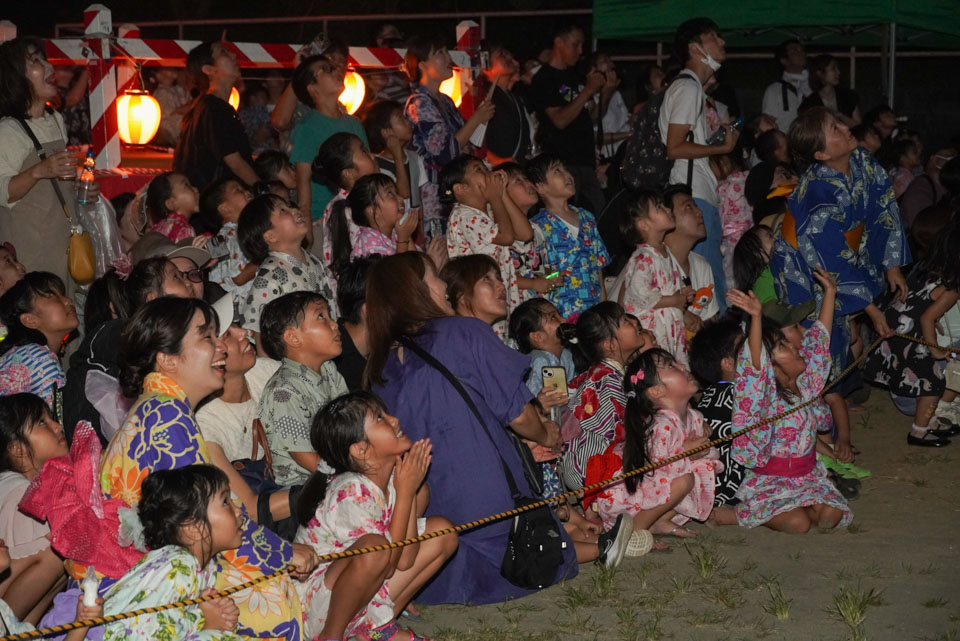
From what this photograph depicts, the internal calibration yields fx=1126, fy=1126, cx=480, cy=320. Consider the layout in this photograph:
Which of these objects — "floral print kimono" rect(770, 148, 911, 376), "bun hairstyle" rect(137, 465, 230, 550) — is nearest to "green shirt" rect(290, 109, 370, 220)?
"floral print kimono" rect(770, 148, 911, 376)

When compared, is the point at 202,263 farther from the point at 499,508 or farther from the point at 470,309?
the point at 499,508

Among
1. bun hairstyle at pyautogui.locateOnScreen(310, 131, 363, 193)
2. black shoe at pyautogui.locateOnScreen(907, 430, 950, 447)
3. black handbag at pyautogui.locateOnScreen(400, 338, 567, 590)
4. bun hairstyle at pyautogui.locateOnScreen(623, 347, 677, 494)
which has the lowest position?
black shoe at pyautogui.locateOnScreen(907, 430, 950, 447)

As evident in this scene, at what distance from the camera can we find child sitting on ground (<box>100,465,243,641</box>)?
10.4ft

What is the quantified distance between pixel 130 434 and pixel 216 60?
4603mm

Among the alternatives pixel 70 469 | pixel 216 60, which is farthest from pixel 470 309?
pixel 216 60

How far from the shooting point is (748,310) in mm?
5281

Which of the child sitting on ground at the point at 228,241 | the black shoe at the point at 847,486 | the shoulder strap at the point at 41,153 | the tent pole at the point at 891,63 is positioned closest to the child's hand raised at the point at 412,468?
the child sitting on ground at the point at 228,241

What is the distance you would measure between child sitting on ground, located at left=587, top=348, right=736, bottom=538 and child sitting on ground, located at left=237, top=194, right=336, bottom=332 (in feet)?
5.72

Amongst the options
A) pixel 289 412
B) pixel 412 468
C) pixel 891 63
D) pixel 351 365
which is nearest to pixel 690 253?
pixel 351 365

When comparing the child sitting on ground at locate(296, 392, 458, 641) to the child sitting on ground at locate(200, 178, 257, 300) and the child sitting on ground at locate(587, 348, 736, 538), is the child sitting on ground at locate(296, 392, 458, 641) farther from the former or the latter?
the child sitting on ground at locate(200, 178, 257, 300)

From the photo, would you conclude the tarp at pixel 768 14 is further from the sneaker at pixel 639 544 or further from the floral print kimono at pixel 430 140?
the sneaker at pixel 639 544

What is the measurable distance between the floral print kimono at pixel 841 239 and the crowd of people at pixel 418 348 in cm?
2

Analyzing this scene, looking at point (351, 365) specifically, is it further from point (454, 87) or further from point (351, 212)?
point (454, 87)

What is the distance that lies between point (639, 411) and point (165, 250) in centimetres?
268
